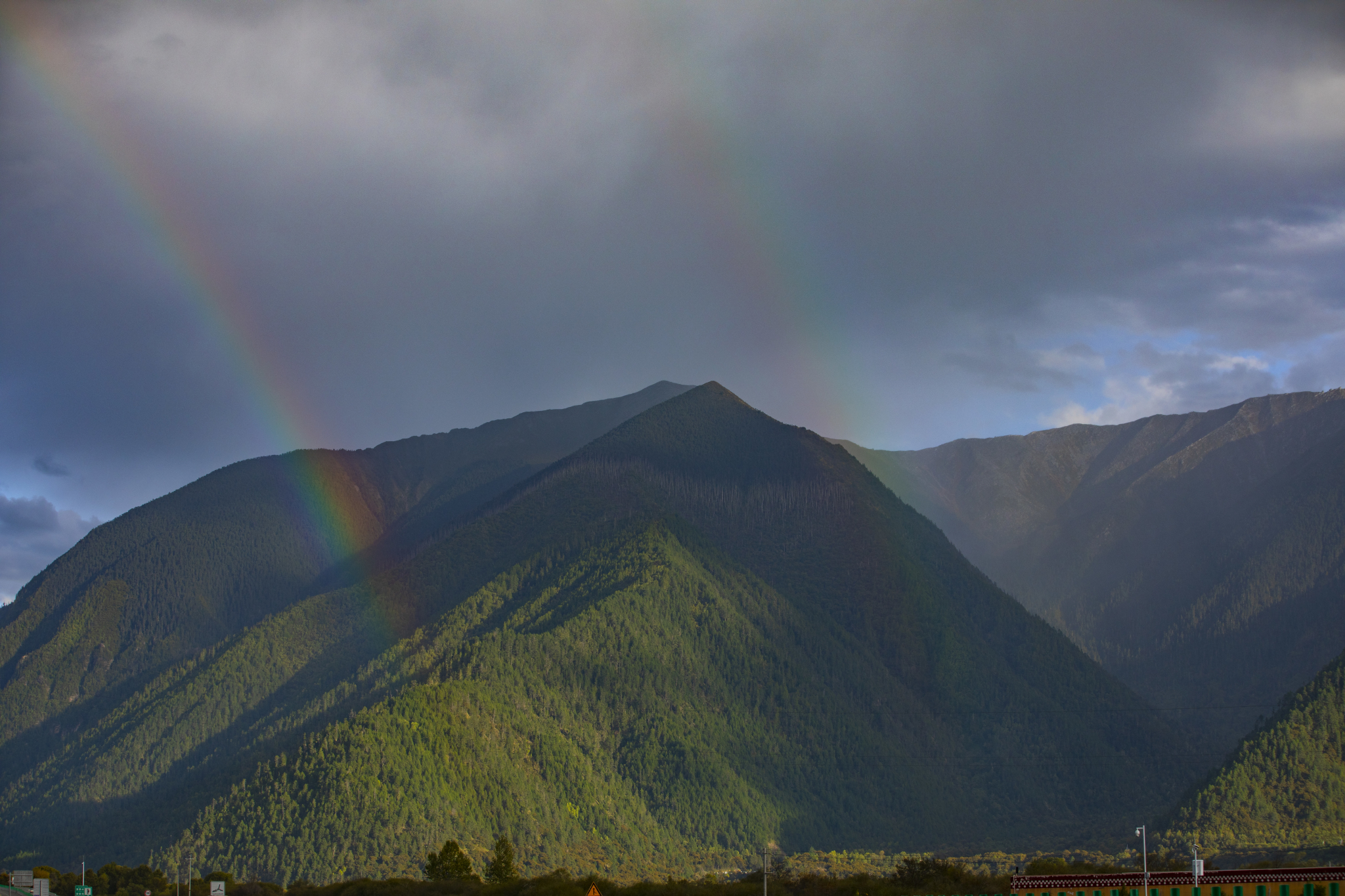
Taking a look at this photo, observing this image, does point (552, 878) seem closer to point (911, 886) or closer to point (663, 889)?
point (663, 889)

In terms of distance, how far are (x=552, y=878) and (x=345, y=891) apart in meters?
27.3

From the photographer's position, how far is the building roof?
497 feet

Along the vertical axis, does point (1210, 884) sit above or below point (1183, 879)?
below

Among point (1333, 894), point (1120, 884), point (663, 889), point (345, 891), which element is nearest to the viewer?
point (1333, 894)

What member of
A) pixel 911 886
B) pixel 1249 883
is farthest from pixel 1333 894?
pixel 911 886

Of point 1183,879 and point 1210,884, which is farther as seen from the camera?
point 1183,879

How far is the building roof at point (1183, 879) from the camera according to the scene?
152m

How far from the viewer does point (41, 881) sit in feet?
578

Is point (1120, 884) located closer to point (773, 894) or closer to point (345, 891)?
point (773, 894)

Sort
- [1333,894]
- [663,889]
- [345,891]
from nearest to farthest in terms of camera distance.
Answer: [1333,894] → [663,889] → [345,891]

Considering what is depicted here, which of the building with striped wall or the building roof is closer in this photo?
the building with striped wall

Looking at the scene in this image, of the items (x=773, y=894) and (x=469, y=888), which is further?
(x=469, y=888)

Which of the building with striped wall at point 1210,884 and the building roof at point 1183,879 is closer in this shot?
the building with striped wall at point 1210,884

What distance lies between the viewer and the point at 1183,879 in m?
157
